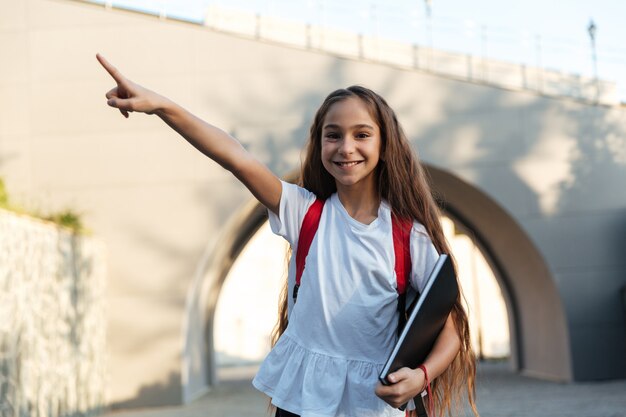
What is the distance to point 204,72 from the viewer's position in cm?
1248

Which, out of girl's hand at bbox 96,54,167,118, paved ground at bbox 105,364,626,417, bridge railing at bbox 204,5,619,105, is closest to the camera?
girl's hand at bbox 96,54,167,118

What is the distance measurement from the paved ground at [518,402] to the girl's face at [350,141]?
722cm

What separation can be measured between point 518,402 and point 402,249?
28.7 ft

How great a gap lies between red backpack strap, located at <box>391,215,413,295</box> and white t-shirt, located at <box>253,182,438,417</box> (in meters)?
0.01

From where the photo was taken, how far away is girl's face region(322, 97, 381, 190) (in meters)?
2.54

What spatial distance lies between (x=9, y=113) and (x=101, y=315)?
286 centimetres

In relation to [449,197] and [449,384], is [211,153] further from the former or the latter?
Result: [449,197]

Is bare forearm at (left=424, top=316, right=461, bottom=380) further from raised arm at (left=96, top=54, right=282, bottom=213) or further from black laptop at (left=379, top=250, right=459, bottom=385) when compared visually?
raised arm at (left=96, top=54, right=282, bottom=213)

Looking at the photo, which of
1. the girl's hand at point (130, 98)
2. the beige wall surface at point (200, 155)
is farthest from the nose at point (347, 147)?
the beige wall surface at point (200, 155)

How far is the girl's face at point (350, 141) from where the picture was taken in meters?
2.54

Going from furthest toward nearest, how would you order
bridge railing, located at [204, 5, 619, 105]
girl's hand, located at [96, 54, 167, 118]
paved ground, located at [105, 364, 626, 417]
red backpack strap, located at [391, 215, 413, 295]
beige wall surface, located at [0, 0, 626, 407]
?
bridge railing, located at [204, 5, 619, 105]
beige wall surface, located at [0, 0, 626, 407]
paved ground, located at [105, 364, 626, 417]
red backpack strap, located at [391, 215, 413, 295]
girl's hand, located at [96, 54, 167, 118]

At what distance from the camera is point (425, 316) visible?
2.31m

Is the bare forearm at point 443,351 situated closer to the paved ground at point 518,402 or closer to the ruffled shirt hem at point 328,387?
the ruffled shirt hem at point 328,387

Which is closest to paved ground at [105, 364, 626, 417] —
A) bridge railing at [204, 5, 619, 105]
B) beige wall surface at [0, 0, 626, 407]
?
beige wall surface at [0, 0, 626, 407]
